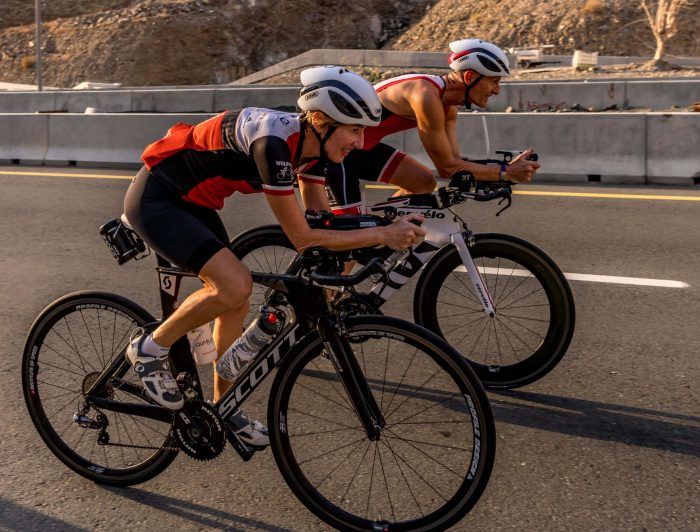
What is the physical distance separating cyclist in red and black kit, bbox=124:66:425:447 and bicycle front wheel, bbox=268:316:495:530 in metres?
0.32

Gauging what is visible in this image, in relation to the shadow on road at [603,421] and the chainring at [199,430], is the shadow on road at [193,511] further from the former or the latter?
the shadow on road at [603,421]

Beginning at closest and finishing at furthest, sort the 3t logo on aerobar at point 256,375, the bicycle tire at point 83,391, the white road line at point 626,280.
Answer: the 3t logo on aerobar at point 256,375 < the bicycle tire at point 83,391 < the white road line at point 626,280

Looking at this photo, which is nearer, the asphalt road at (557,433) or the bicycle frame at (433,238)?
the asphalt road at (557,433)

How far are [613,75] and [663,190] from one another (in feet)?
56.9

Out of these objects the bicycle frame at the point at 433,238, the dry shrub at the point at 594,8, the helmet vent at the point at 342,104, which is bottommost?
the bicycle frame at the point at 433,238

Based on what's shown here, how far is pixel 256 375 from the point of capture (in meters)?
3.89

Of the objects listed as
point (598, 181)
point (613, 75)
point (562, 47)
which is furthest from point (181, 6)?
point (598, 181)

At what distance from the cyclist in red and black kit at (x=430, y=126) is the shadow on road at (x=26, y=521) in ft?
7.25

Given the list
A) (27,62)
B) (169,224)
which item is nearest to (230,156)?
(169,224)

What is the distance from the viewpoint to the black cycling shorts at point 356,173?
5.80m

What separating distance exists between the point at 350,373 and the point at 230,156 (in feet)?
3.48

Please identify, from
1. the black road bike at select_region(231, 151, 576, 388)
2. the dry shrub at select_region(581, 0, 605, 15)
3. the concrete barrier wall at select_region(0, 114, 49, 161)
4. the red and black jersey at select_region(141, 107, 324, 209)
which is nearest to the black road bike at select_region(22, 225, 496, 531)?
the red and black jersey at select_region(141, 107, 324, 209)

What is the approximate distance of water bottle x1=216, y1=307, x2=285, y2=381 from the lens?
3.84 meters

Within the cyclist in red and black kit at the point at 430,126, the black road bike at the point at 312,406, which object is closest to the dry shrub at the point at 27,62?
the cyclist in red and black kit at the point at 430,126
